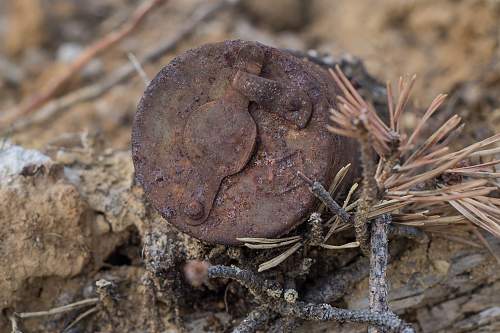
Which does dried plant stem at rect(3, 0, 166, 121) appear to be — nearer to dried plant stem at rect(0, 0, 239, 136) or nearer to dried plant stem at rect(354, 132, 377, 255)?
dried plant stem at rect(0, 0, 239, 136)

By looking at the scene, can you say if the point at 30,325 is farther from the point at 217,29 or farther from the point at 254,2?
the point at 254,2

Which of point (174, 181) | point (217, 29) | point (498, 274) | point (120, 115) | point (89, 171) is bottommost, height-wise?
point (498, 274)

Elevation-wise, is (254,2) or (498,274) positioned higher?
(254,2)

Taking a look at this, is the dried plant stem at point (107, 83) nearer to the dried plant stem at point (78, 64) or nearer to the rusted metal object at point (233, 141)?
the dried plant stem at point (78, 64)

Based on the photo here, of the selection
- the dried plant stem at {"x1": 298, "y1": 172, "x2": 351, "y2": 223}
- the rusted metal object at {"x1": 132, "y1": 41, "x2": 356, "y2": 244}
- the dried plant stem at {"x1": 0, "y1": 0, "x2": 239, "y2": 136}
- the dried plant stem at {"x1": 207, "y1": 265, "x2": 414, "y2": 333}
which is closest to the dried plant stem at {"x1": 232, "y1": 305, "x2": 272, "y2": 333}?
the dried plant stem at {"x1": 207, "y1": 265, "x2": 414, "y2": 333}

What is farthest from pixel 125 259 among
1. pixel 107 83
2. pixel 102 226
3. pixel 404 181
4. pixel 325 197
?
pixel 107 83

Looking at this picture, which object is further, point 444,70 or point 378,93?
point 444,70

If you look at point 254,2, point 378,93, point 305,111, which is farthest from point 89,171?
point 254,2

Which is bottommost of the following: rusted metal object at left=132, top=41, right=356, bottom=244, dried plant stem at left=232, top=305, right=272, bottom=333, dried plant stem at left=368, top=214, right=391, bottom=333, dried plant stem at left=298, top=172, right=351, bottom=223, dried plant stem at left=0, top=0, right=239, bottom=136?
dried plant stem at left=232, top=305, right=272, bottom=333
